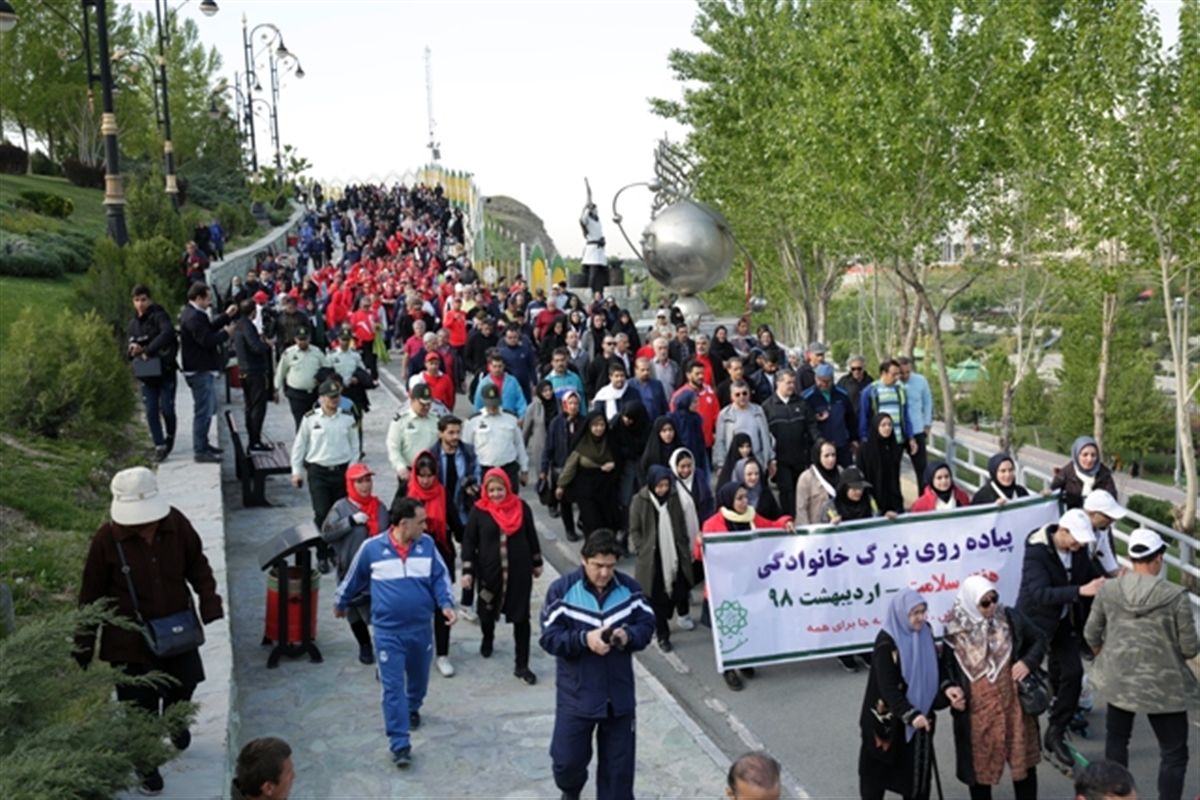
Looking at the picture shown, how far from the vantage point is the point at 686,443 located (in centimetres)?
1190

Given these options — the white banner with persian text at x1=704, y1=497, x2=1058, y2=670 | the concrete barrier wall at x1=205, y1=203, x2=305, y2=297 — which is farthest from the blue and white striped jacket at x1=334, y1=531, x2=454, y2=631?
the concrete barrier wall at x1=205, y1=203, x2=305, y2=297

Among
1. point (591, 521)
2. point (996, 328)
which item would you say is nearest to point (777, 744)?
point (591, 521)

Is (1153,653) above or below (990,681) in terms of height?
above

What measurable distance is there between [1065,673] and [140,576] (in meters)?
5.64

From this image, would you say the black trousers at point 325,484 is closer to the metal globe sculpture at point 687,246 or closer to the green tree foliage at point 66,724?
the green tree foliage at point 66,724

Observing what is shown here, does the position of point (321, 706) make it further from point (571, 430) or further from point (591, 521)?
point (571, 430)

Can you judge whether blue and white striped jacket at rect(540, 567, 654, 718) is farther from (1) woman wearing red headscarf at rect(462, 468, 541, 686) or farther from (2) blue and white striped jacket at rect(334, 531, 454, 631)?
(1) woman wearing red headscarf at rect(462, 468, 541, 686)

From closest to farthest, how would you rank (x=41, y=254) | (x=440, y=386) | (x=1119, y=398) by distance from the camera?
(x=440, y=386)
(x=41, y=254)
(x=1119, y=398)

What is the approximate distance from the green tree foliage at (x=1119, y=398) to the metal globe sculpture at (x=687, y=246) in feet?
119

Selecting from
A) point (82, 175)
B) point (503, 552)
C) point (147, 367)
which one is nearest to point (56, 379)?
point (147, 367)

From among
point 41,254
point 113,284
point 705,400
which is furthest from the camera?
point 41,254

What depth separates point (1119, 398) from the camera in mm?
65688

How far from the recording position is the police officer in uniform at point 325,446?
10719 millimetres

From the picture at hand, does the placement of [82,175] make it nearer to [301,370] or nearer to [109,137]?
[109,137]
